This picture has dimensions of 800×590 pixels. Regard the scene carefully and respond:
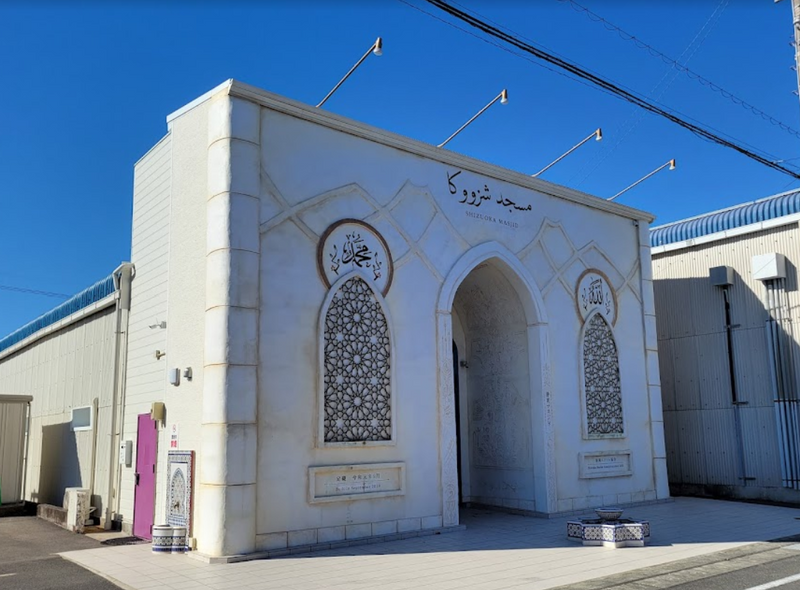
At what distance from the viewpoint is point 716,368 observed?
12.9 m

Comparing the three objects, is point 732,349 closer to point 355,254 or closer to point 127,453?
point 355,254

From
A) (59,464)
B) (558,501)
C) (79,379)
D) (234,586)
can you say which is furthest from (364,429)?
(59,464)

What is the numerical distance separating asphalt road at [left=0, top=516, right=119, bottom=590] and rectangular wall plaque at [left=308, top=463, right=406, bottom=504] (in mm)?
2302

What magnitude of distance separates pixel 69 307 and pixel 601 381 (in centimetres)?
961

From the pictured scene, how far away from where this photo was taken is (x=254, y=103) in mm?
8219

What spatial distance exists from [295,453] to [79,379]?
19.8 feet

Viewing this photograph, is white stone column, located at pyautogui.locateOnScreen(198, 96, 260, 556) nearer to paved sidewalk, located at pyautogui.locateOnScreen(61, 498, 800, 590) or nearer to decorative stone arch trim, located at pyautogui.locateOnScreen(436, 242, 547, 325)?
paved sidewalk, located at pyautogui.locateOnScreen(61, 498, 800, 590)

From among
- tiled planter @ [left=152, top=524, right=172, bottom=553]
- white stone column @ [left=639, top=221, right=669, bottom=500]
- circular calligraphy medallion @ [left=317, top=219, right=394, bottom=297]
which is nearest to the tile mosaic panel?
tiled planter @ [left=152, top=524, right=172, bottom=553]

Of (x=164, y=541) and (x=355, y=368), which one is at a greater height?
(x=355, y=368)

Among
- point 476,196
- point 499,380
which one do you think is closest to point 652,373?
point 499,380

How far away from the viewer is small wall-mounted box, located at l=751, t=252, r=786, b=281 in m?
12.0

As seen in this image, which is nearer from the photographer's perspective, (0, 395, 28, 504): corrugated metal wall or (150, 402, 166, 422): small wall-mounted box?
(150, 402, 166, 422): small wall-mounted box

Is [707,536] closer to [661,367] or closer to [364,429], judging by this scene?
[364,429]

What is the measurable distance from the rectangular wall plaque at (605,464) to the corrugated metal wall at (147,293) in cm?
609
